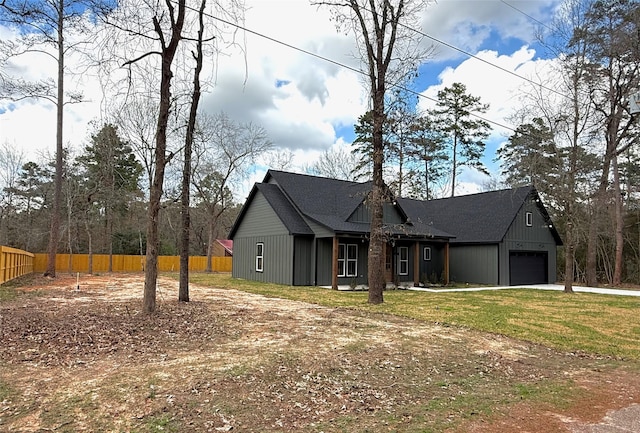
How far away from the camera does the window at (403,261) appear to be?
21.5 meters

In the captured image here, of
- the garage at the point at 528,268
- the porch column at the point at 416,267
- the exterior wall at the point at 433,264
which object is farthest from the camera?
the garage at the point at 528,268

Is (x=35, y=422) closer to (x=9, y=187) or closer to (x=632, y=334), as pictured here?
(x=632, y=334)

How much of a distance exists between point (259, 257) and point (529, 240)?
47.0ft

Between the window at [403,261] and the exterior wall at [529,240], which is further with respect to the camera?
the exterior wall at [529,240]

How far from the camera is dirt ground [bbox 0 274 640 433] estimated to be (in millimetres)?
4016

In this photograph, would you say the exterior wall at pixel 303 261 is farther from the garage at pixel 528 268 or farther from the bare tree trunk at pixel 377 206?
the garage at pixel 528 268

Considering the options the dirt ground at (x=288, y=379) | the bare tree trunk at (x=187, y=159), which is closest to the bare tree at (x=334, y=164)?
the bare tree trunk at (x=187, y=159)

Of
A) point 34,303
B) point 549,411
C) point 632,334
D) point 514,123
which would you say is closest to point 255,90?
point 34,303

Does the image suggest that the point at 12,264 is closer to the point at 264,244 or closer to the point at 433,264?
the point at 264,244

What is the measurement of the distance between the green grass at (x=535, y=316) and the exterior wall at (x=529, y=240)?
6596 millimetres

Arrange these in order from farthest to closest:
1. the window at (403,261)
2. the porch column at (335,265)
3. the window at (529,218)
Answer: the window at (529,218), the window at (403,261), the porch column at (335,265)

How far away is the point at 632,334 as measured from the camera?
9.11 meters

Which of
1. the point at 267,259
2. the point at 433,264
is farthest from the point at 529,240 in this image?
the point at 267,259

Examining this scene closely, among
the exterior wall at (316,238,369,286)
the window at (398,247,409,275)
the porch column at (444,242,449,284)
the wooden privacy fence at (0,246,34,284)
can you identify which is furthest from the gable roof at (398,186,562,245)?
the wooden privacy fence at (0,246,34,284)
